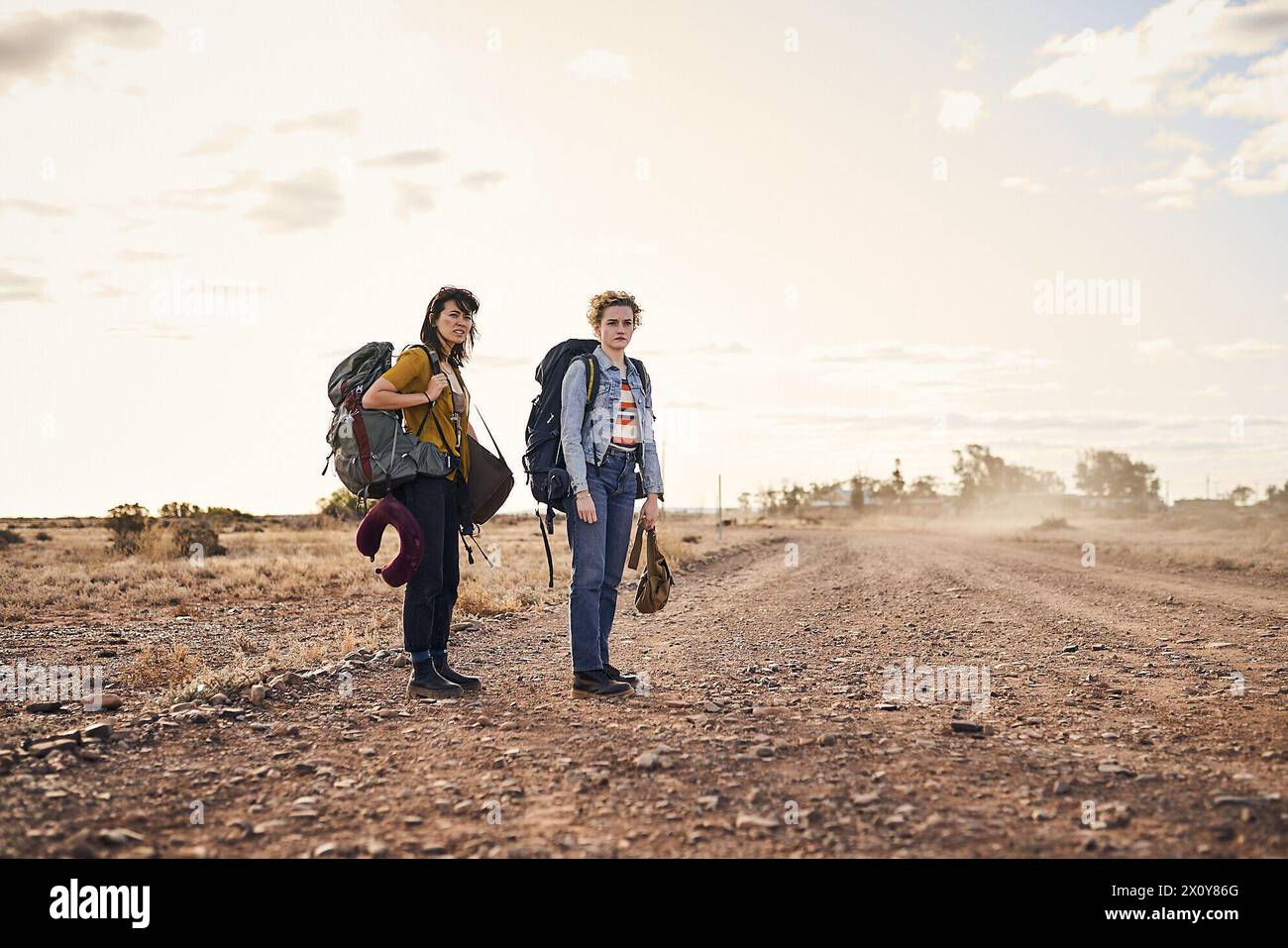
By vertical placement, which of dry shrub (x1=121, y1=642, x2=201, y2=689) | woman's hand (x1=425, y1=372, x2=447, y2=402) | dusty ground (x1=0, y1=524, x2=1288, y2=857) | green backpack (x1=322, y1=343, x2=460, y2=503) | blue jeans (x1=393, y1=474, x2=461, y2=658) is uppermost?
woman's hand (x1=425, y1=372, x2=447, y2=402)

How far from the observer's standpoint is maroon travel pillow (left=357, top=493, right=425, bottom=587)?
18.5ft

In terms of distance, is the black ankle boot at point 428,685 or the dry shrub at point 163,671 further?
the dry shrub at point 163,671

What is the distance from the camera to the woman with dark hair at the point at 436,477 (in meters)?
5.70

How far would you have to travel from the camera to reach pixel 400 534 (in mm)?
5691

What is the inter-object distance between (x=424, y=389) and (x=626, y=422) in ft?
4.33

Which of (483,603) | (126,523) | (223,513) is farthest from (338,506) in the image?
(483,603)

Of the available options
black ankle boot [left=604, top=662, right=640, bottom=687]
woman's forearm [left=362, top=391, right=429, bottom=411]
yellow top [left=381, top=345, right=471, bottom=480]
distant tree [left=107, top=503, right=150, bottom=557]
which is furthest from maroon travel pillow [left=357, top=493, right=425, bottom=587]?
distant tree [left=107, top=503, right=150, bottom=557]

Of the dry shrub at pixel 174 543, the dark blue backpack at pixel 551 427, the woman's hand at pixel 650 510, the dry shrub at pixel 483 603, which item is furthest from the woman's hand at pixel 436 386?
the dry shrub at pixel 174 543

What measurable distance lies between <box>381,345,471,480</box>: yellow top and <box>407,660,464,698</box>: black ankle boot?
1288mm

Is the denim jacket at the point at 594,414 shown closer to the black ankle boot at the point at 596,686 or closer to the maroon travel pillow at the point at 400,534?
the maroon travel pillow at the point at 400,534

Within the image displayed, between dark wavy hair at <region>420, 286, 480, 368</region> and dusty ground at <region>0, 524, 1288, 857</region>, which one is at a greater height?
dark wavy hair at <region>420, 286, 480, 368</region>

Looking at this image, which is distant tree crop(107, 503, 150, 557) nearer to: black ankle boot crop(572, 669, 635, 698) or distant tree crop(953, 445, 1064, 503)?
black ankle boot crop(572, 669, 635, 698)
